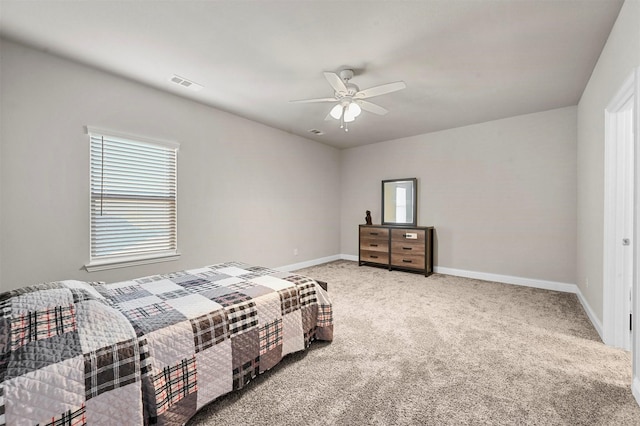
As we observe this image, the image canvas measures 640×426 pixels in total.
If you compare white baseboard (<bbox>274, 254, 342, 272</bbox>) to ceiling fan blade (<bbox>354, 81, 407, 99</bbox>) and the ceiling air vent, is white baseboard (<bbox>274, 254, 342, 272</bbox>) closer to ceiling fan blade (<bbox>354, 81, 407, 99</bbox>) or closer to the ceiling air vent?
the ceiling air vent

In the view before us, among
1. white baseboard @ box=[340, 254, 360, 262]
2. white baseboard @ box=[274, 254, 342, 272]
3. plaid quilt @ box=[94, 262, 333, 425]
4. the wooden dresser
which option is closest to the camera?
plaid quilt @ box=[94, 262, 333, 425]

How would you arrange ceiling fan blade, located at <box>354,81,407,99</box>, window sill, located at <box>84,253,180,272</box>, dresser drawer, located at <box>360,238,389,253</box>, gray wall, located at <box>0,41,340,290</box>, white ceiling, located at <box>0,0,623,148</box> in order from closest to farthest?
white ceiling, located at <box>0,0,623,148</box> < gray wall, located at <box>0,41,340,290</box> < ceiling fan blade, located at <box>354,81,407,99</box> < window sill, located at <box>84,253,180,272</box> < dresser drawer, located at <box>360,238,389,253</box>

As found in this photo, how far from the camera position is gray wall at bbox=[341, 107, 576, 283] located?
402cm

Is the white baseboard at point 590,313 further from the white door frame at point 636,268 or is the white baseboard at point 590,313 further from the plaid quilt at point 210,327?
the plaid quilt at point 210,327

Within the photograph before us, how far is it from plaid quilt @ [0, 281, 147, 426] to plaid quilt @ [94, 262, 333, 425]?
0.31 feet

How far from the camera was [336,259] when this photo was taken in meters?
6.38

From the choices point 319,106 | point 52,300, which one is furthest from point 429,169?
point 52,300

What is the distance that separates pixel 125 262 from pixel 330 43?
3106mm

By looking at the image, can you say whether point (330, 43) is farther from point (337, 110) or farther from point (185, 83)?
point (185, 83)

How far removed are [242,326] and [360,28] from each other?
2.37 meters

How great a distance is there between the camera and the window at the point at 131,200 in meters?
2.98

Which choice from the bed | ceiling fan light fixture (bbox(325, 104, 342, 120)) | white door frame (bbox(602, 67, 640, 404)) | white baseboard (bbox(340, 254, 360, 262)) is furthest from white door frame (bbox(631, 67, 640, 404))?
white baseboard (bbox(340, 254, 360, 262))

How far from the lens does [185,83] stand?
10.6 ft

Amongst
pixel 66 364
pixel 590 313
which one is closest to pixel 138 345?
pixel 66 364
